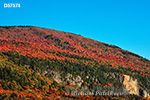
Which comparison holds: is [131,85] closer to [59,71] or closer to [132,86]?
[132,86]

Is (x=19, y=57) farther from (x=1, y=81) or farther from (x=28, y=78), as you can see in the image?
(x=1, y=81)

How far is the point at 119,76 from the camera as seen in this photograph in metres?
66.0

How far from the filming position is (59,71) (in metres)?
55.1

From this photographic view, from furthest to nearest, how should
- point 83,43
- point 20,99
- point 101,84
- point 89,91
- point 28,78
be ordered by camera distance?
point 83,43
point 101,84
point 89,91
point 28,78
point 20,99

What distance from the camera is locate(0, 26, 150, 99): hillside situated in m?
44.0

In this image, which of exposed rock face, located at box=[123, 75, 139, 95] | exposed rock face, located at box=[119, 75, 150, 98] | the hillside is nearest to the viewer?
the hillside

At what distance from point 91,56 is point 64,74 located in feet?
91.3

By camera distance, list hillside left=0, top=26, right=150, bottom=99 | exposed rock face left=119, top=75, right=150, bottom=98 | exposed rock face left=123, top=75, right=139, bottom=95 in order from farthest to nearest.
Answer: exposed rock face left=119, top=75, right=150, bottom=98
exposed rock face left=123, top=75, right=139, bottom=95
hillside left=0, top=26, right=150, bottom=99

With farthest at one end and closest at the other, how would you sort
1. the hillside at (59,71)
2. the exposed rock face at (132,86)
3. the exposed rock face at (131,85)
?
the exposed rock face at (132,86) < the exposed rock face at (131,85) < the hillside at (59,71)

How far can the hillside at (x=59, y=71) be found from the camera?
4397 cm

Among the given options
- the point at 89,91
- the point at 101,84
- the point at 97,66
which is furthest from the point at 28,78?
the point at 97,66

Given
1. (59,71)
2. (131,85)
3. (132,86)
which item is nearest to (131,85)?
(131,85)

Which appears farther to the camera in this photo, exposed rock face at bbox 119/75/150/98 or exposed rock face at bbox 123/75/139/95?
exposed rock face at bbox 119/75/150/98

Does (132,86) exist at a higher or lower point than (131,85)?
lower
